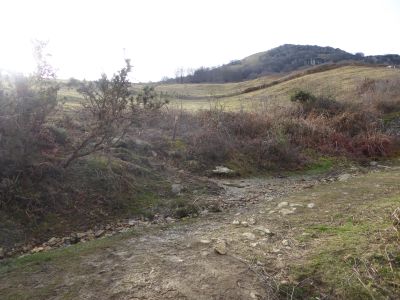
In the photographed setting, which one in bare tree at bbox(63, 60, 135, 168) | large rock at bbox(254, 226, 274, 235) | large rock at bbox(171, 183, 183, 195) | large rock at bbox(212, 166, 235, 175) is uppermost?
bare tree at bbox(63, 60, 135, 168)

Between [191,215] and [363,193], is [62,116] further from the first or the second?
[363,193]

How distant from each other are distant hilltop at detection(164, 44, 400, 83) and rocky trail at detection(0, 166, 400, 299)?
66756mm

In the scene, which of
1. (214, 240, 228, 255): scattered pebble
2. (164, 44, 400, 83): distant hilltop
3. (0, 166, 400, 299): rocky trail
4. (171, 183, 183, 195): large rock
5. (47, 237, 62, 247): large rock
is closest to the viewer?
(0, 166, 400, 299): rocky trail

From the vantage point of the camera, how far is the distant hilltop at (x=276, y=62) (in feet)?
260

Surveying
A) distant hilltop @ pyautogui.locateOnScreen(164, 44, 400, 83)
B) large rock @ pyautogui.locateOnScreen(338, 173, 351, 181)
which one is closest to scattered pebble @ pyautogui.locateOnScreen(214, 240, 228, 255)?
large rock @ pyautogui.locateOnScreen(338, 173, 351, 181)

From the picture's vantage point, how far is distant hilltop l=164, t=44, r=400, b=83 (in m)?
79.1

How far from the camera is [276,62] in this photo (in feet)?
316

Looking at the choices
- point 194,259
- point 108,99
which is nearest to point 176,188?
point 108,99

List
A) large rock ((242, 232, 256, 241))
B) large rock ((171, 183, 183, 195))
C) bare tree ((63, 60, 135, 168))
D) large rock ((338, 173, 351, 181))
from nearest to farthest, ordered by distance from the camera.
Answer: large rock ((242, 232, 256, 241)) → bare tree ((63, 60, 135, 168)) → large rock ((171, 183, 183, 195)) → large rock ((338, 173, 351, 181))

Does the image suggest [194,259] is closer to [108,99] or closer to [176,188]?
[108,99]

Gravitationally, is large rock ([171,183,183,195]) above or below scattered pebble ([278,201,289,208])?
above

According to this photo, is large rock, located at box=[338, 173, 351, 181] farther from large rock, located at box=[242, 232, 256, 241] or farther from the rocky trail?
large rock, located at box=[242, 232, 256, 241]

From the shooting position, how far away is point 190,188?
25.2 ft

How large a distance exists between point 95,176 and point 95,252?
242 cm
